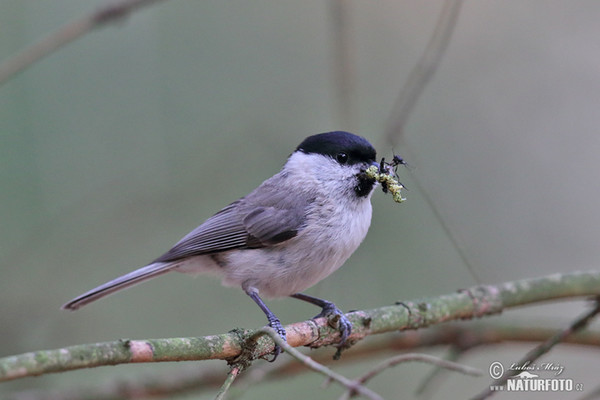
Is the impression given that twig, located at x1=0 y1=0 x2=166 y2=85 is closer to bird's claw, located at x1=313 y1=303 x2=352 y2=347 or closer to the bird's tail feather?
the bird's tail feather

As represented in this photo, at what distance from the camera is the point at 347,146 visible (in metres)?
2.70

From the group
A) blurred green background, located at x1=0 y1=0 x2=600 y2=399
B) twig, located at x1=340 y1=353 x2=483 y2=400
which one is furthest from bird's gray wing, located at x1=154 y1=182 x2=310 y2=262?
twig, located at x1=340 y1=353 x2=483 y2=400

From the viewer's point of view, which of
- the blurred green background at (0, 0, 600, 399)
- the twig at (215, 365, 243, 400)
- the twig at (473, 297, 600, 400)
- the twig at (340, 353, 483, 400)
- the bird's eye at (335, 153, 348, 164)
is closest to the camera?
the twig at (340, 353, 483, 400)

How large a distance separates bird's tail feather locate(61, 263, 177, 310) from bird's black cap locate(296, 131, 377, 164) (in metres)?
0.90

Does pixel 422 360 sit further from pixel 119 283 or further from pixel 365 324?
pixel 119 283

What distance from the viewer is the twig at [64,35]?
2.42 meters

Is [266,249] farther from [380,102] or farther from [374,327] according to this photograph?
[380,102]

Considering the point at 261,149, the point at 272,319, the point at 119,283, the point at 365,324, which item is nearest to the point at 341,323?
the point at 365,324

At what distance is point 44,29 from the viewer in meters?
4.29

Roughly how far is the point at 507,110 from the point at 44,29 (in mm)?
3347

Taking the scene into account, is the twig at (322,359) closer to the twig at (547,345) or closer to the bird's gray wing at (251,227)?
the twig at (547,345)

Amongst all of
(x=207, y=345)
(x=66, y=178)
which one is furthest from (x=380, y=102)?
(x=207, y=345)

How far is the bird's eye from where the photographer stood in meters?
2.75

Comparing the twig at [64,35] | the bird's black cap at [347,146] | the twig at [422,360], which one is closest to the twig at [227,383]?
the twig at [422,360]
